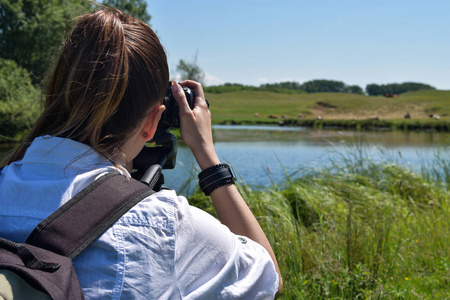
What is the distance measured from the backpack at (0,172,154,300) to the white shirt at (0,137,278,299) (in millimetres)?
24

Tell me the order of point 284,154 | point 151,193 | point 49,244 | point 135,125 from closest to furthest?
point 49,244, point 151,193, point 135,125, point 284,154

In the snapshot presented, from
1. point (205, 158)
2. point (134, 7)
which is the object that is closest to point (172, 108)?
point (205, 158)

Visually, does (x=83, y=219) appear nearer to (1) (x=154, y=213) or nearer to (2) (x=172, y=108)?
(1) (x=154, y=213)

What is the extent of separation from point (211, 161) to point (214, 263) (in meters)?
0.34

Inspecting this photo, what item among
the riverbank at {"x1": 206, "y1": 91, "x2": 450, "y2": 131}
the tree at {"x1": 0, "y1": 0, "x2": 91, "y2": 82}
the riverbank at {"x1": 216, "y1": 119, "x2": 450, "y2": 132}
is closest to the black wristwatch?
the tree at {"x1": 0, "y1": 0, "x2": 91, "y2": 82}

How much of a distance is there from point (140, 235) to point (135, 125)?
294mm

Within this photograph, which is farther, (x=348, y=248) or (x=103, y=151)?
(x=348, y=248)

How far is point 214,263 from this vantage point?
0.81m

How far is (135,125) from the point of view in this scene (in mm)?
936

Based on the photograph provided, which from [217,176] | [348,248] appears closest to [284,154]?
[348,248]

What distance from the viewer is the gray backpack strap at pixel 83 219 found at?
2.27 ft

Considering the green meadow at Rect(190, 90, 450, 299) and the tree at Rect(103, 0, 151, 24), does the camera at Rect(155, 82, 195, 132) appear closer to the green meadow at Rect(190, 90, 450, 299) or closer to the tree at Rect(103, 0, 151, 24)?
the green meadow at Rect(190, 90, 450, 299)

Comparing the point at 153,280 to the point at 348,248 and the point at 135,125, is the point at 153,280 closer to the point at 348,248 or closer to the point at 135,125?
the point at 135,125

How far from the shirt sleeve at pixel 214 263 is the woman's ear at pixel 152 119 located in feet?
0.77
